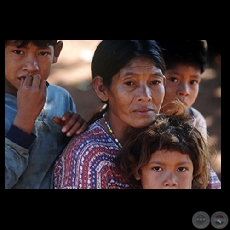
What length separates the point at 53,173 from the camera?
2.62 metres

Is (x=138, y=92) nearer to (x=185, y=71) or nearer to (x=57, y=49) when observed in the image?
(x=185, y=71)

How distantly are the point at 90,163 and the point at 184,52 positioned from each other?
2.39 feet

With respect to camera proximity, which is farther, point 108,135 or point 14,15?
point 14,15

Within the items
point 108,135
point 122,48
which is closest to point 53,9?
point 122,48

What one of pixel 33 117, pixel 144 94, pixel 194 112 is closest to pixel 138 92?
pixel 144 94

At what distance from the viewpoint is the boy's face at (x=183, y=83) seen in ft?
8.85

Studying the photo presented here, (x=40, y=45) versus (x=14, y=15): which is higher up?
(x=14, y=15)

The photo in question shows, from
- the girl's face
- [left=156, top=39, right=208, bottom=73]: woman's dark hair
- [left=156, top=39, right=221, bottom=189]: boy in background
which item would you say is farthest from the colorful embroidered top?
[left=156, top=39, right=208, bottom=73]: woman's dark hair

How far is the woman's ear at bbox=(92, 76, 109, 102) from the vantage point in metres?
2.57

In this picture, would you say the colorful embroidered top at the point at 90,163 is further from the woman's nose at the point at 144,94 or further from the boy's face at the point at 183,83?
the boy's face at the point at 183,83
